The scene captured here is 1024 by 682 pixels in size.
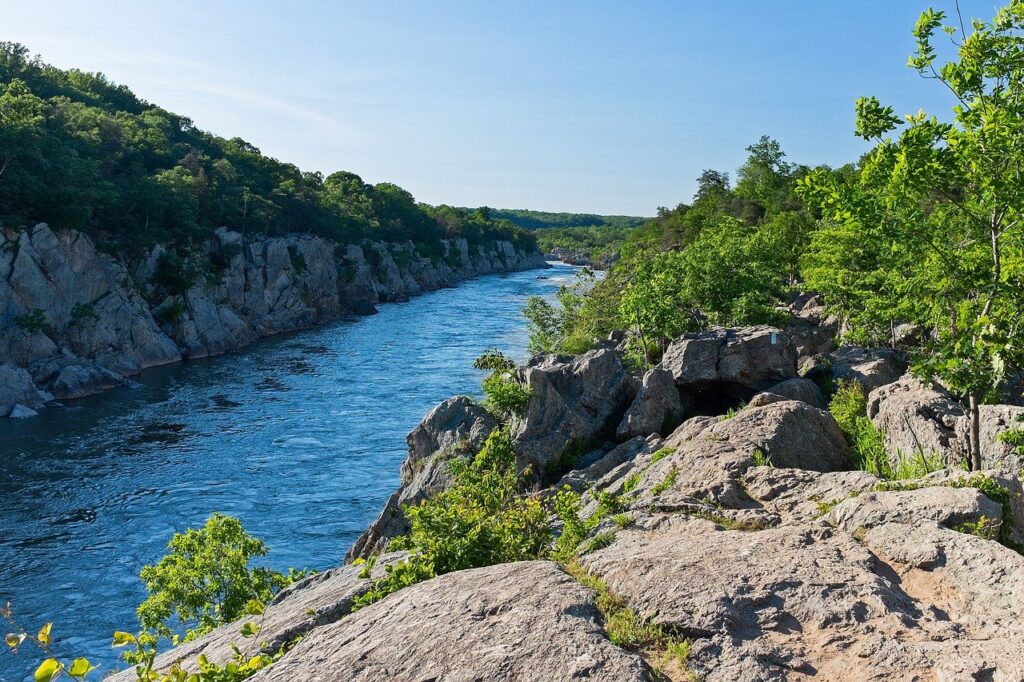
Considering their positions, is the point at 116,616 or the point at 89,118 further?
the point at 89,118

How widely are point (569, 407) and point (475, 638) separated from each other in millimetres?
15637

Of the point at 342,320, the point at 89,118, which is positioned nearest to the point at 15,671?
the point at 89,118

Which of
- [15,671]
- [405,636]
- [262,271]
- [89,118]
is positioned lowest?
[15,671]

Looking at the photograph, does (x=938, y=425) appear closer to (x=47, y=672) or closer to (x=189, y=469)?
(x=47, y=672)

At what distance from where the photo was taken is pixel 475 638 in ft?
23.1

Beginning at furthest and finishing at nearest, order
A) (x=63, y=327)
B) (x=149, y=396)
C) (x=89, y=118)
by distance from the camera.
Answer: (x=89, y=118) < (x=63, y=327) < (x=149, y=396)

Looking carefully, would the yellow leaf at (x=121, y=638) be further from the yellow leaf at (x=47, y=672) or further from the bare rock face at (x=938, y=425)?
→ the bare rock face at (x=938, y=425)

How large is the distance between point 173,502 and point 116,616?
9215 millimetres

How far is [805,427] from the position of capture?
15227mm

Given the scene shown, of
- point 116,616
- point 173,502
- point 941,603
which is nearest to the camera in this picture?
point 941,603

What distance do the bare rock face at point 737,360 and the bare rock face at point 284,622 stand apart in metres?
13.2

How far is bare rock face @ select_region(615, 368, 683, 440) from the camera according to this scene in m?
21.0

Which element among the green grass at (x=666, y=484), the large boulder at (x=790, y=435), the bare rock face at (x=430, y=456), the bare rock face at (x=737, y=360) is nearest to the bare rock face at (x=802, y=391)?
the bare rock face at (x=737, y=360)

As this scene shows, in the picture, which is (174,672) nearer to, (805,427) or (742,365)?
(805,427)
